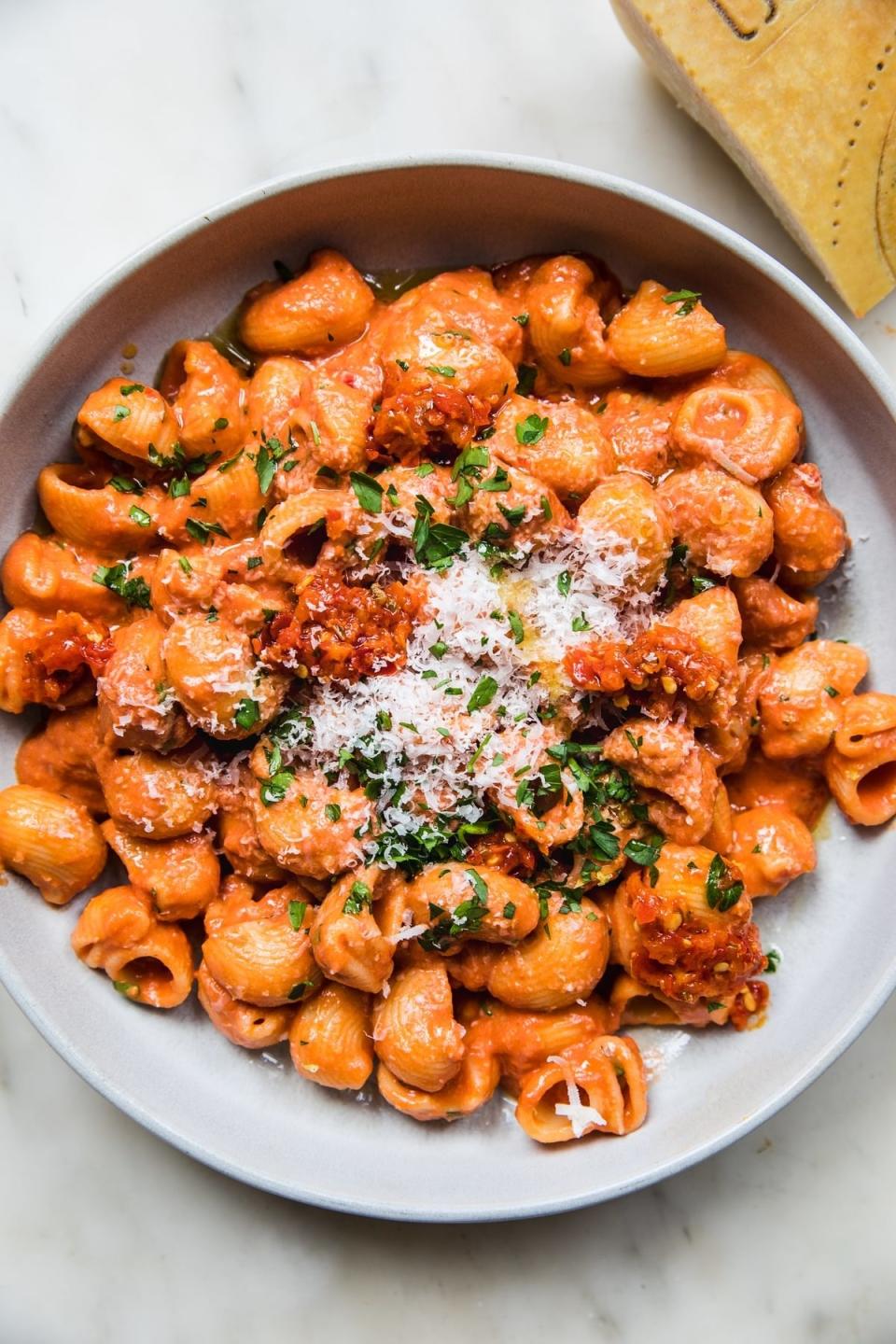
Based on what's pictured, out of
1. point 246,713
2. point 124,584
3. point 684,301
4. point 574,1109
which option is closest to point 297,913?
point 246,713

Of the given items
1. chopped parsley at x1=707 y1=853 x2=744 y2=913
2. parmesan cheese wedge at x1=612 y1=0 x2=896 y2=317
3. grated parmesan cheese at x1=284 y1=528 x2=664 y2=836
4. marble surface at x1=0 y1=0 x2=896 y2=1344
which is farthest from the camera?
marble surface at x1=0 y1=0 x2=896 y2=1344

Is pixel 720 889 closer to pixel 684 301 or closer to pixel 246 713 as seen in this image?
pixel 246 713

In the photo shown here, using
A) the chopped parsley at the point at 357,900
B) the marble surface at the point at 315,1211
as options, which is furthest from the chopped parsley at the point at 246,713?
the marble surface at the point at 315,1211

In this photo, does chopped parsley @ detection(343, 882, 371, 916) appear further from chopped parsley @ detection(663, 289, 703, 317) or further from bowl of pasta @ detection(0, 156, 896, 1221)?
chopped parsley @ detection(663, 289, 703, 317)

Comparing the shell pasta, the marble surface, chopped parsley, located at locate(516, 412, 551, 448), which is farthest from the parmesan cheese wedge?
chopped parsley, located at locate(516, 412, 551, 448)

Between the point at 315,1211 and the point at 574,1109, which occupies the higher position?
the point at 574,1109

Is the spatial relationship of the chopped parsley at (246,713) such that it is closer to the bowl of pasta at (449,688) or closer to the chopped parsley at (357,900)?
the bowl of pasta at (449,688)

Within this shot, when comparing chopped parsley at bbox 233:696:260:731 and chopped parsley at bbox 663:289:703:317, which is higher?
chopped parsley at bbox 663:289:703:317
